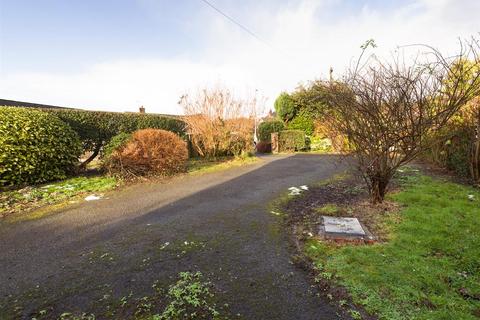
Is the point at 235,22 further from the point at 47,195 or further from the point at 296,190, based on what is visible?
the point at 47,195

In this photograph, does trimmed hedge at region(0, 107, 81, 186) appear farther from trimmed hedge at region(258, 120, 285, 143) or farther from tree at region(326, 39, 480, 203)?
trimmed hedge at region(258, 120, 285, 143)

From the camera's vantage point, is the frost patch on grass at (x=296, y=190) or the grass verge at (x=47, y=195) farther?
the frost patch on grass at (x=296, y=190)

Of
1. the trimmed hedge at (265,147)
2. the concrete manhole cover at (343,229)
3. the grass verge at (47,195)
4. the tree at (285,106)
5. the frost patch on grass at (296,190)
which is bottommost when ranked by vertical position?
the grass verge at (47,195)

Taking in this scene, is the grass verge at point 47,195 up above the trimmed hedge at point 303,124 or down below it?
below

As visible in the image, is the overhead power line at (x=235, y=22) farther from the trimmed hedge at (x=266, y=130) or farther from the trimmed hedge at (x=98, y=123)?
the trimmed hedge at (x=98, y=123)

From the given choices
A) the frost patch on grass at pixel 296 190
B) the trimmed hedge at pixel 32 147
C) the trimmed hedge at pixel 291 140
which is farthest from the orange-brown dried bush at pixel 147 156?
the trimmed hedge at pixel 291 140

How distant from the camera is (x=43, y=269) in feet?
9.91

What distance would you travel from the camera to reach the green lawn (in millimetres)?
2273

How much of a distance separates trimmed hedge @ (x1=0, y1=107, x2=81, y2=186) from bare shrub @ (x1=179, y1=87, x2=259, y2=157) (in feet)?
15.9

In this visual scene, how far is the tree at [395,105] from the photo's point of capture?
416 cm

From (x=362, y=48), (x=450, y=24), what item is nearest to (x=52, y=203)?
(x=362, y=48)

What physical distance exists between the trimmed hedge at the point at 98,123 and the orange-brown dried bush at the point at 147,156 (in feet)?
6.70

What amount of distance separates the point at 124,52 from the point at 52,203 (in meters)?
8.43

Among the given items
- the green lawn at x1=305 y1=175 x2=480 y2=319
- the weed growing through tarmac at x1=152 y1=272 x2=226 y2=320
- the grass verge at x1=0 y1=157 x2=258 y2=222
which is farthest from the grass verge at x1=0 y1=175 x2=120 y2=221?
the green lawn at x1=305 y1=175 x2=480 y2=319
